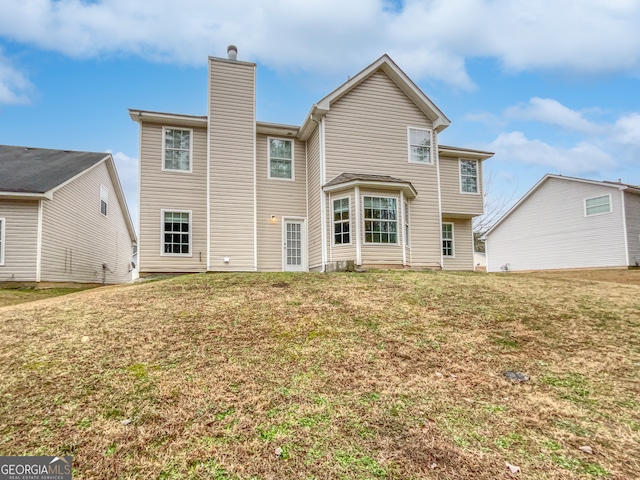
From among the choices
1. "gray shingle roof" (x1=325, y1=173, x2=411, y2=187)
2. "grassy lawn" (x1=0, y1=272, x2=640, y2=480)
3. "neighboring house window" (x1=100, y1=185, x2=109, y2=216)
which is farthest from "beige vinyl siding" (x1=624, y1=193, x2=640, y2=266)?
"neighboring house window" (x1=100, y1=185, x2=109, y2=216)

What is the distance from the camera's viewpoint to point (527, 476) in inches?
111

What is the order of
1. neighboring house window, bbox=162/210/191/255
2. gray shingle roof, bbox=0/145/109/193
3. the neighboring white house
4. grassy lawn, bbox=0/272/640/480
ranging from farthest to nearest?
1. the neighboring white house
2. gray shingle roof, bbox=0/145/109/193
3. neighboring house window, bbox=162/210/191/255
4. grassy lawn, bbox=0/272/640/480

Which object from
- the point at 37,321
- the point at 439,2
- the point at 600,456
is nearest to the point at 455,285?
the point at 600,456

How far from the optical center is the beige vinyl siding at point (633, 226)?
726 inches

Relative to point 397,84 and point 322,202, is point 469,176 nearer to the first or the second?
point 397,84

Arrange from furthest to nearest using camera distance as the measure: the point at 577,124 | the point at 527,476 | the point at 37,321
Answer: the point at 577,124 < the point at 37,321 < the point at 527,476

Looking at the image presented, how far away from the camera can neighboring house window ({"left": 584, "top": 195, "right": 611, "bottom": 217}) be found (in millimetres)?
19234

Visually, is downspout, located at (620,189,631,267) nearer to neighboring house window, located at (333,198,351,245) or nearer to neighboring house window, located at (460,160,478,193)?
neighboring house window, located at (460,160,478,193)

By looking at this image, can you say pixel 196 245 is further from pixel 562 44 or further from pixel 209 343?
pixel 562 44

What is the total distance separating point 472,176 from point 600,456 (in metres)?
14.9

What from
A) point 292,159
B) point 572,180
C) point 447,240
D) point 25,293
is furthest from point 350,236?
point 572,180

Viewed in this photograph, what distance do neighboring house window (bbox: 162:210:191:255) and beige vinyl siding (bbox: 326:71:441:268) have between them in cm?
538

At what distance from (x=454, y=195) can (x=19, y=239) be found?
1662cm

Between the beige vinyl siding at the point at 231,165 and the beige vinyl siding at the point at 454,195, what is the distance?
8058mm
